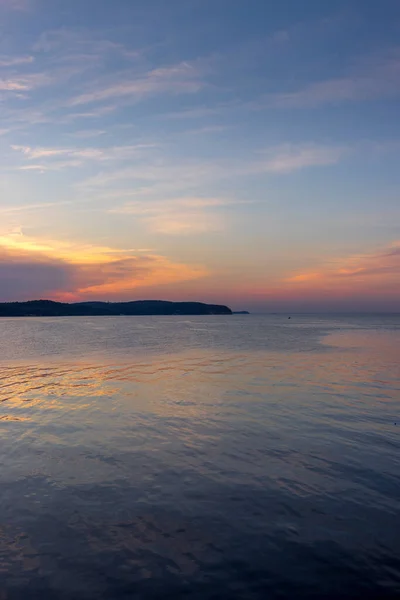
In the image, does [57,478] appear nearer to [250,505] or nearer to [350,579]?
[250,505]

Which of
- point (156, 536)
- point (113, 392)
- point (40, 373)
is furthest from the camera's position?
point (40, 373)

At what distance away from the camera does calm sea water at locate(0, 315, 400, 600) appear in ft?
29.3

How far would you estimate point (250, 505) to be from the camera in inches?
477

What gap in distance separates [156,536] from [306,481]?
5.71m

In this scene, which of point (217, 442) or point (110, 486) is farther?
point (217, 442)

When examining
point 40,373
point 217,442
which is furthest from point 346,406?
point 40,373

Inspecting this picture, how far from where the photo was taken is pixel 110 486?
1345cm

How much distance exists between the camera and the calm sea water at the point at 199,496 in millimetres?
8930

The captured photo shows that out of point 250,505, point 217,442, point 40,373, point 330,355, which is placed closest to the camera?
point 250,505

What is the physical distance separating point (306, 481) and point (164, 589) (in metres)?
6.76

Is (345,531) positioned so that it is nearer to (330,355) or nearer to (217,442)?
(217,442)

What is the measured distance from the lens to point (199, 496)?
12719 mm

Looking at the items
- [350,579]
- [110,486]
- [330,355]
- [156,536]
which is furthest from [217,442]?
[330,355]

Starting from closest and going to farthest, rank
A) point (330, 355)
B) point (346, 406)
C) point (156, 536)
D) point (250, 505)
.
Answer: point (156, 536) < point (250, 505) < point (346, 406) < point (330, 355)
